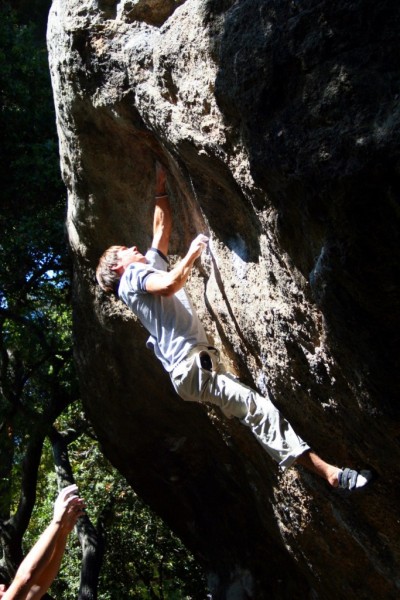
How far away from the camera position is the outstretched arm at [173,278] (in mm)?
4805

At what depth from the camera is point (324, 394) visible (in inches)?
180

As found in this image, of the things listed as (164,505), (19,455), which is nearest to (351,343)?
(164,505)

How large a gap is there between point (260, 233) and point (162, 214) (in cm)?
165

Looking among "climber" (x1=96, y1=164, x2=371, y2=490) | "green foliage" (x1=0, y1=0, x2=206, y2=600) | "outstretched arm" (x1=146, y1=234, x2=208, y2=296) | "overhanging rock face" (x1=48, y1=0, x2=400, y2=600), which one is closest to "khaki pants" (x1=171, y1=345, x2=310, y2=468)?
"climber" (x1=96, y1=164, x2=371, y2=490)

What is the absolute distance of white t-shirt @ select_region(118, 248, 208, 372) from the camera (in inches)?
200

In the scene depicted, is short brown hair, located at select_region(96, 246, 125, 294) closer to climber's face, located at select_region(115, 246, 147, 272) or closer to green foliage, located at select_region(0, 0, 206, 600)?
climber's face, located at select_region(115, 246, 147, 272)

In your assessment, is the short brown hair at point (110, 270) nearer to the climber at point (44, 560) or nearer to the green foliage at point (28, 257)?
the climber at point (44, 560)

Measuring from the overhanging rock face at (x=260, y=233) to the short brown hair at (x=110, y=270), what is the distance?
68 centimetres

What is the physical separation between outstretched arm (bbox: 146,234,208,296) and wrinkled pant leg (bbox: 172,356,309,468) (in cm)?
50

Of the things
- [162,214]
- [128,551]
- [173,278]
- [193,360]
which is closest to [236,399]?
[193,360]

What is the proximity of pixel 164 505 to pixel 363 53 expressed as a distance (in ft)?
22.6

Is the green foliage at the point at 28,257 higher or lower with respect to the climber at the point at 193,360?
higher

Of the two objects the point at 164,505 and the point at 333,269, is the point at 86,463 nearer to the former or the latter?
the point at 164,505

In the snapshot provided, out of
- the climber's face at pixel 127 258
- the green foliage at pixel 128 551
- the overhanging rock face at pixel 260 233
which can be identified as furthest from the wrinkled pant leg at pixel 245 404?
the green foliage at pixel 128 551
